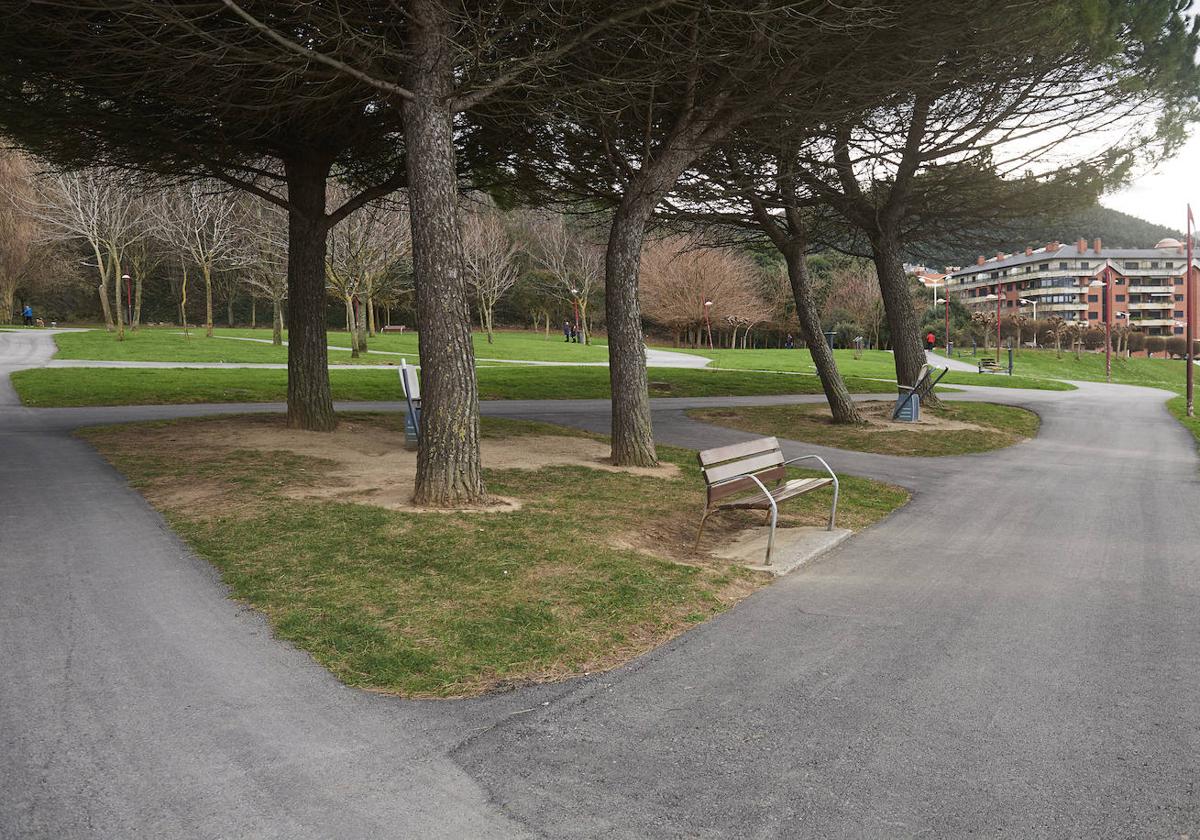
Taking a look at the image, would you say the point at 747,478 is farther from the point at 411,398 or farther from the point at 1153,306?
the point at 1153,306

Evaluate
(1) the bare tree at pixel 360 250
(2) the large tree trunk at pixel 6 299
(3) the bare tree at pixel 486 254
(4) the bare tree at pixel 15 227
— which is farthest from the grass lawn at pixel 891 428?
(2) the large tree trunk at pixel 6 299

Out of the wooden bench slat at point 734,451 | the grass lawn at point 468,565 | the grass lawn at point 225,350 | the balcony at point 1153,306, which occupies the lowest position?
the grass lawn at point 468,565

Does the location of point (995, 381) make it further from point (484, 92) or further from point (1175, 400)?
point (484, 92)

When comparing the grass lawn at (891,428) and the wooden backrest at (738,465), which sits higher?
the wooden backrest at (738,465)

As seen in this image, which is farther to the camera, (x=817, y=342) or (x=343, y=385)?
(x=343, y=385)

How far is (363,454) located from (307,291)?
302cm

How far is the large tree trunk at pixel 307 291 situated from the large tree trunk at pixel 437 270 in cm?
507

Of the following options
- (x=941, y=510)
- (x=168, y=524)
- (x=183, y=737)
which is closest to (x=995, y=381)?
(x=941, y=510)

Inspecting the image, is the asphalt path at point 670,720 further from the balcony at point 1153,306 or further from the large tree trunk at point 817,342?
the balcony at point 1153,306

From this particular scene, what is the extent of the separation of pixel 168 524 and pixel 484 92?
4.74 m

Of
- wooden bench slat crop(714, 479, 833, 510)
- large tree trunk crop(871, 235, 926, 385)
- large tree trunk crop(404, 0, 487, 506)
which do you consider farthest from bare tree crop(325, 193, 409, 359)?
wooden bench slat crop(714, 479, 833, 510)

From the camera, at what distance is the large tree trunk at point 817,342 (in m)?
16.1

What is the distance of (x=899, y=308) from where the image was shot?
17.9m

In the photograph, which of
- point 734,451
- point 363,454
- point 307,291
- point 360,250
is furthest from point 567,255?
point 734,451
